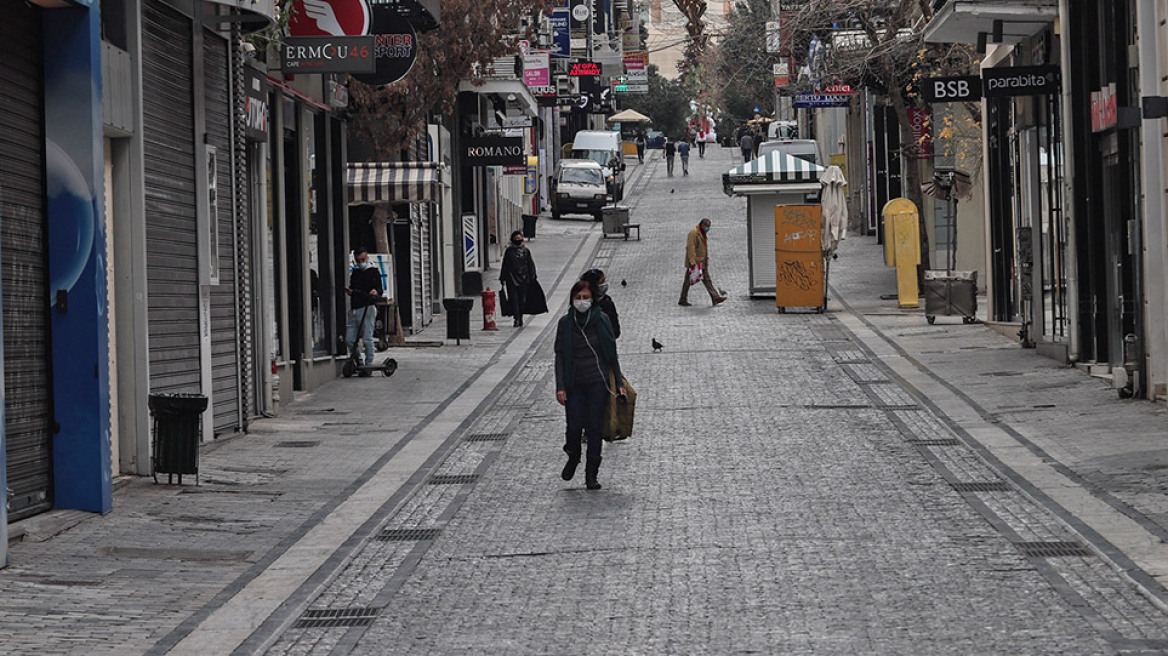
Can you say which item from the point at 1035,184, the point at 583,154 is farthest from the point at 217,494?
the point at 583,154

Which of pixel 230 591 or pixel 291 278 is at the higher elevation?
pixel 291 278

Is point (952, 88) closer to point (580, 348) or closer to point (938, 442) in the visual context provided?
point (938, 442)

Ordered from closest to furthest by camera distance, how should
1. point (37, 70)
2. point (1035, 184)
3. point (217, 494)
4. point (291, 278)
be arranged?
point (37, 70), point (217, 494), point (291, 278), point (1035, 184)

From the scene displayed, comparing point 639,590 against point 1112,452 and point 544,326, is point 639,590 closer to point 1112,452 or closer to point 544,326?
point 1112,452

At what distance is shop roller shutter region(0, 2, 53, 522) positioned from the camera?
12070mm

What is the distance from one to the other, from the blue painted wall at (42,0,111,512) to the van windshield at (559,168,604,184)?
46669 mm

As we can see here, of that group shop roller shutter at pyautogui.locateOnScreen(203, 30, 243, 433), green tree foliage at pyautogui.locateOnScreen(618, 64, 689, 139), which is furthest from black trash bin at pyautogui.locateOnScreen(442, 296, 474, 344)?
green tree foliage at pyautogui.locateOnScreen(618, 64, 689, 139)

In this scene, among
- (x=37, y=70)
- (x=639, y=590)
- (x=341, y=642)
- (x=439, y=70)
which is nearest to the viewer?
(x=341, y=642)

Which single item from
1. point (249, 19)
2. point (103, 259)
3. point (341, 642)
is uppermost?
point (249, 19)

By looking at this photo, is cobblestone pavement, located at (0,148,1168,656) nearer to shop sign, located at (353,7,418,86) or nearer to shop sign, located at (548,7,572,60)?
shop sign, located at (353,7,418,86)

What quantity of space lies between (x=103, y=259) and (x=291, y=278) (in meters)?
10.1

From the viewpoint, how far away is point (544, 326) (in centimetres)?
3153

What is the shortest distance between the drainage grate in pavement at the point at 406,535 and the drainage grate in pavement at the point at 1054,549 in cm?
377

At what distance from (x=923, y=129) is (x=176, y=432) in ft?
97.6
